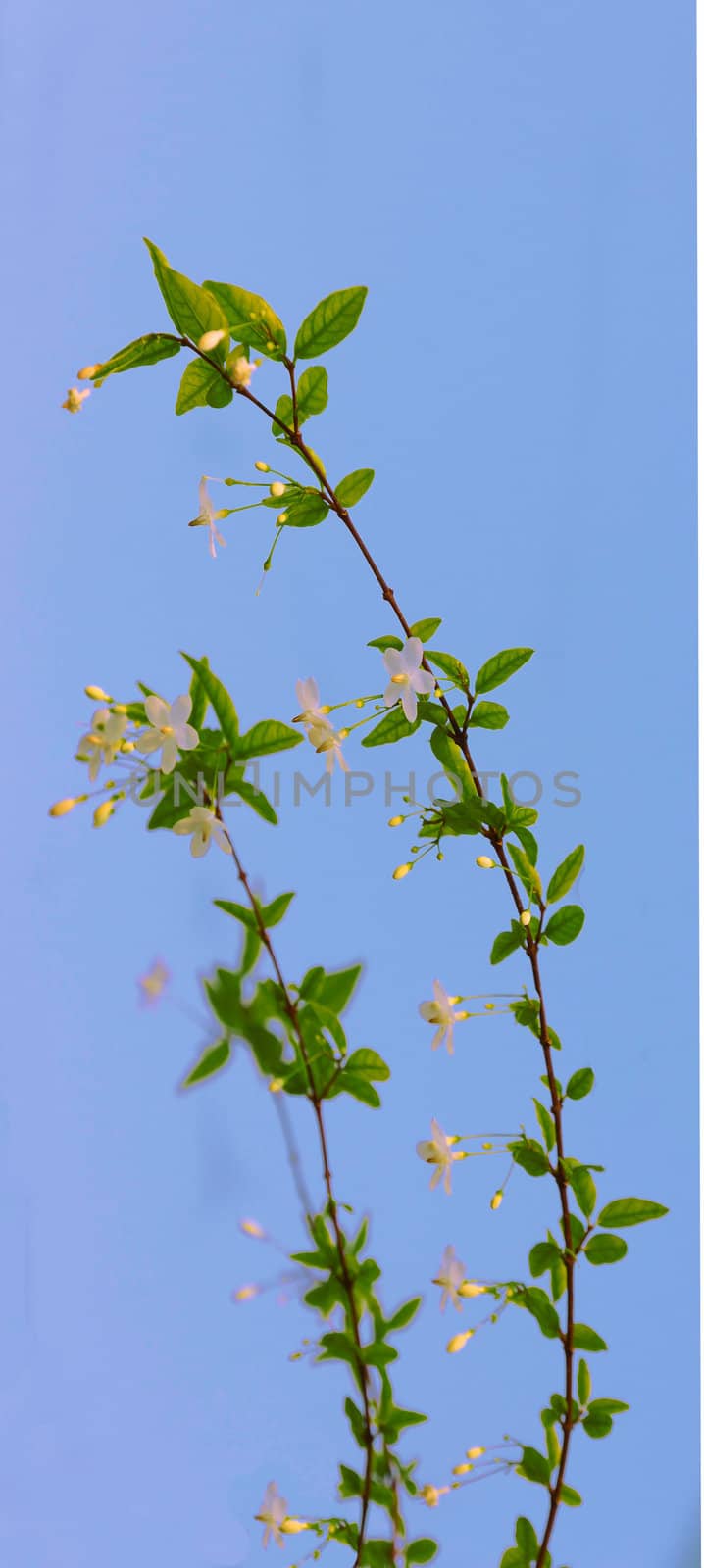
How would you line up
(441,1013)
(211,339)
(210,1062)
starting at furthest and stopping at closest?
(210,1062) → (441,1013) → (211,339)

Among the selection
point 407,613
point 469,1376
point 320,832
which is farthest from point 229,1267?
point 407,613

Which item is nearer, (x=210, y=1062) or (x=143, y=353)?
(x=143, y=353)

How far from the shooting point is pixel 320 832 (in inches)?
49.9

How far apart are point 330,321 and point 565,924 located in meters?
0.34

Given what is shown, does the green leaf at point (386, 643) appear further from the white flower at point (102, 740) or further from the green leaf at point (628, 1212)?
the green leaf at point (628, 1212)

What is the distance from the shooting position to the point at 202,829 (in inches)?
24.1

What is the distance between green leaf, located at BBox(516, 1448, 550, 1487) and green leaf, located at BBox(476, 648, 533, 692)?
42 cm

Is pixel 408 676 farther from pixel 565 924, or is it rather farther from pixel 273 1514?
pixel 273 1514

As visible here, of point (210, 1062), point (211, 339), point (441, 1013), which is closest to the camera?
point (211, 339)

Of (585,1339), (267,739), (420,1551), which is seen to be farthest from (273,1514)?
(267,739)

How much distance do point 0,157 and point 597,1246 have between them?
1207 mm

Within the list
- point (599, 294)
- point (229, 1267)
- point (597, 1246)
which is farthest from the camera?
point (599, 294)

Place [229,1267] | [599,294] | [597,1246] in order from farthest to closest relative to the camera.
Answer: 1. [599,294]
2. [229,1267]
3. [597,1246]

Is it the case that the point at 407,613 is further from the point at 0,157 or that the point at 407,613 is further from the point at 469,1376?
the point at 469,1376
